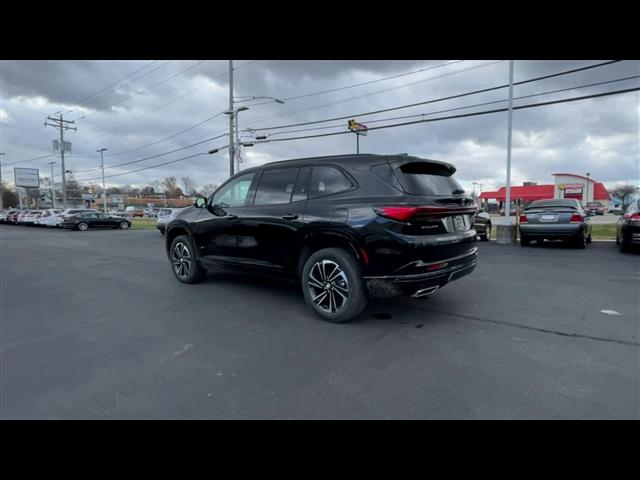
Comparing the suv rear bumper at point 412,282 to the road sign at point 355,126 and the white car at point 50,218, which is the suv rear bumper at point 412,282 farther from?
the white car at point 50,218

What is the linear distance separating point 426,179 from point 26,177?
242ft

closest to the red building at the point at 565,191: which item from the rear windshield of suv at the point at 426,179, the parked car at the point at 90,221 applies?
the parked car at the point at 90,221

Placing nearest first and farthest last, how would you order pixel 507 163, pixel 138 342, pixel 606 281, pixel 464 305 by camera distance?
1. pixel 138 342
2. pixel 464 305
3. pixel 606 281
4. pixel 507 163

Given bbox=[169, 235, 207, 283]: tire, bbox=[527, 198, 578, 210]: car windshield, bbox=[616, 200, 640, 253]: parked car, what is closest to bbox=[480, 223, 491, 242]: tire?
bbox=[527, 198, 578, 210]: car windshield

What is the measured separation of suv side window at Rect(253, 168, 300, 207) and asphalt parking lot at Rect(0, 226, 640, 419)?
140 cm

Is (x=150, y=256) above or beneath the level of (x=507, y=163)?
beneath

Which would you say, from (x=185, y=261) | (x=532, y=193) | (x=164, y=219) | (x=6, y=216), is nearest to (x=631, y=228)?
(x=185, y=261)

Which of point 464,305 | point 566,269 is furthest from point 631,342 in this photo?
point 566,269

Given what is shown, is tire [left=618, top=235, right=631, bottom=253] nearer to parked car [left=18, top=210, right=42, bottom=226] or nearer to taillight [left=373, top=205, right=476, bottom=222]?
taillight [left=373, top=205, right=476, bottom=222]

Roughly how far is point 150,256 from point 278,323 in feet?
22.4

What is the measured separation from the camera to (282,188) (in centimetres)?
430

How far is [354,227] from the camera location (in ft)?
11.3

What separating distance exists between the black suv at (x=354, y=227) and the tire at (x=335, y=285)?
0.01 m
